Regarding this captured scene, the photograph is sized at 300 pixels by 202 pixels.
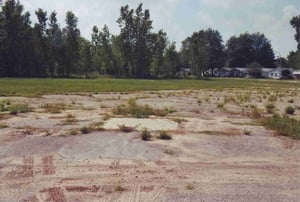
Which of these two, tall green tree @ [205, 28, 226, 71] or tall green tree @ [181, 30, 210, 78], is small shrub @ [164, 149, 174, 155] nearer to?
tall green tree @ [181, 30, 210, 78]

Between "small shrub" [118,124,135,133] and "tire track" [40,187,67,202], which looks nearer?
"tire track" [40,187,67,202]

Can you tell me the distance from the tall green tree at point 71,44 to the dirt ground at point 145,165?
82205 millimetres

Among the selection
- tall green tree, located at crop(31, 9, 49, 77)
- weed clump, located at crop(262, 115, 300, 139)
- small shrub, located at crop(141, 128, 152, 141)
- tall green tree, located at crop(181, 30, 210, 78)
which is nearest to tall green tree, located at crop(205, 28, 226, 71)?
tall green tree, located at crop(181, 30, 210, 78)

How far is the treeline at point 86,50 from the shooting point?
8856 centimetres

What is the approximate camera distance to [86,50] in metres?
99.6

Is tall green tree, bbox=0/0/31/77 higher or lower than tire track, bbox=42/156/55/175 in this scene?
higher

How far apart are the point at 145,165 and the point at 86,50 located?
92.3 meters

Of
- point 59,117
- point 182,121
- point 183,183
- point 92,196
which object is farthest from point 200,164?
point 59,117

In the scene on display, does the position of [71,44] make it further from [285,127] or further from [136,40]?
[285,127]

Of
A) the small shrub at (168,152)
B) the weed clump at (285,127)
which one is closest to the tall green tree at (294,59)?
the weed clump at (285,127)

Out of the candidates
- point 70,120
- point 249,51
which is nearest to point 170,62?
point 249,51

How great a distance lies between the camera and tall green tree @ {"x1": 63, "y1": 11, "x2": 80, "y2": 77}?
A: 95562mm

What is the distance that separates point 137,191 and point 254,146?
17.0 feet

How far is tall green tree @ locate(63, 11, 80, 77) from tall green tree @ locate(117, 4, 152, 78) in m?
10.2
